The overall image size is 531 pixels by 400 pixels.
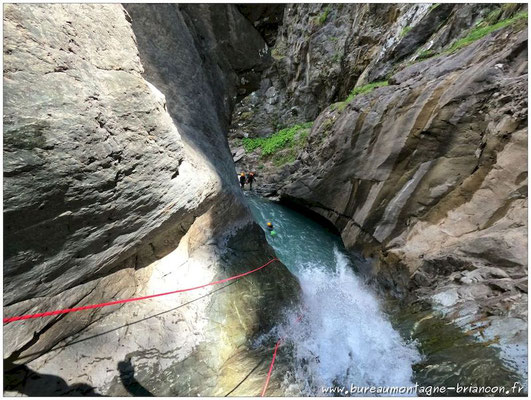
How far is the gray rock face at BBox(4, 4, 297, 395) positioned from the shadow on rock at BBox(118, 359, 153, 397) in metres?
0.01

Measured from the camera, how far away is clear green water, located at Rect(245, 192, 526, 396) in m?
3.30

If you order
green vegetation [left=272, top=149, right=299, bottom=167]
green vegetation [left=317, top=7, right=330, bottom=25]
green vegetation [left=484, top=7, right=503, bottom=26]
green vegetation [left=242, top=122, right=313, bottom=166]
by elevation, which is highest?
green vegetation [left=317, top=7, right=330, bottom=25]

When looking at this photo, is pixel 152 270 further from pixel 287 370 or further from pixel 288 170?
pixel 288 170

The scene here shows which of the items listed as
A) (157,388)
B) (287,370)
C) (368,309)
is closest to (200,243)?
(157,388)

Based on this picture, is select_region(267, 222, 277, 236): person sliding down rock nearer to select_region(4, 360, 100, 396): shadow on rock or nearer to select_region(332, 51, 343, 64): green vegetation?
Result: select_region(4, 360, 100, 396): shadow on rock

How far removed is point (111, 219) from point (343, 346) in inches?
169

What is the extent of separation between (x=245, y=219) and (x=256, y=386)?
3.22 metres

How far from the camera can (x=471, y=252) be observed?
5148mm

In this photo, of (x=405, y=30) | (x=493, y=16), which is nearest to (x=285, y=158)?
(x=405, y=30)

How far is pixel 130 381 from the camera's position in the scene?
2.94 meters

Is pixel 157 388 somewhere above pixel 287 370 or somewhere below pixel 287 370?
above

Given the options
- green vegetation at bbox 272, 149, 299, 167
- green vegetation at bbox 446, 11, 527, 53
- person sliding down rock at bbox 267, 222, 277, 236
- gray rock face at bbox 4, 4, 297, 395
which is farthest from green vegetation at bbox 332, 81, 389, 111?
gray rock face at bbox 4, 4, 297, 395

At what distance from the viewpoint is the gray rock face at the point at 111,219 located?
1.87 metres

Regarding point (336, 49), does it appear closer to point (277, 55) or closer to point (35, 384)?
point (277, 55)
